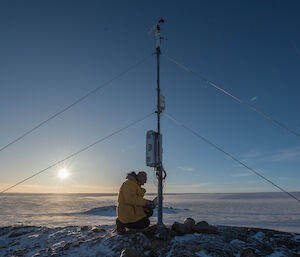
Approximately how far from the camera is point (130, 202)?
5.73 m

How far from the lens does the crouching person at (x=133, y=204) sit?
5.78 metres

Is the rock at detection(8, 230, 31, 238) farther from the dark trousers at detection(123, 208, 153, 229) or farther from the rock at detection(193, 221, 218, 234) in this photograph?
the rock at detection(193, 221, 218, 234)

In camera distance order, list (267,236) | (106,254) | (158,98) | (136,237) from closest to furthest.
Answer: (106,254) → (136,237) → (267,236) → (158,98)

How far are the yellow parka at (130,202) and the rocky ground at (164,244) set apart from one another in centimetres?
44

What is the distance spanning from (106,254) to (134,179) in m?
1.86

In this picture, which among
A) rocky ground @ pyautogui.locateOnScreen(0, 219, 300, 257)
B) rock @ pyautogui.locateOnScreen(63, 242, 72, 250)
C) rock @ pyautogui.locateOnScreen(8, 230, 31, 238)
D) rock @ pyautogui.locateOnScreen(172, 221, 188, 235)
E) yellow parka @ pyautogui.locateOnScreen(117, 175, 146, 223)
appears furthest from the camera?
rock @ pyautogui.locateOnScreen(8, 230, 31, 238)


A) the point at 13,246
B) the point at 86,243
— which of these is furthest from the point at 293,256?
the point at 13,246

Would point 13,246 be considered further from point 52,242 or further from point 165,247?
point 165,247

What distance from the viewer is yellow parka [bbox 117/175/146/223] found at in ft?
18.9

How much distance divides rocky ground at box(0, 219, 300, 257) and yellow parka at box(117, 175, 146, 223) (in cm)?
44

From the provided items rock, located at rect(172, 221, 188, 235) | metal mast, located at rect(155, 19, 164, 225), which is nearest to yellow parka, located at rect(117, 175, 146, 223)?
metal mast, located at rect(155, 19, 164, 225)

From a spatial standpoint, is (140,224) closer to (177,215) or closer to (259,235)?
(259,235)

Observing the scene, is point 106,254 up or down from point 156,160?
down

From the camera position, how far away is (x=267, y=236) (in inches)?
270
